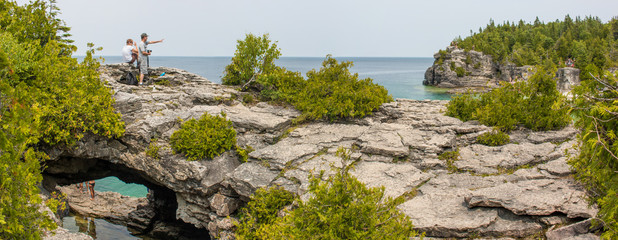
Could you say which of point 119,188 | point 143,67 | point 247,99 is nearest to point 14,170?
point 247,99

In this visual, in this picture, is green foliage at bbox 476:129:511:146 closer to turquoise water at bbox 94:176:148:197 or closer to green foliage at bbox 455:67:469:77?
turquoise water at bbox 94:176:148:197

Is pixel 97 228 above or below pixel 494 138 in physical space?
below

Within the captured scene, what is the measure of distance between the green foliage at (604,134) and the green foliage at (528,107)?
6.94m

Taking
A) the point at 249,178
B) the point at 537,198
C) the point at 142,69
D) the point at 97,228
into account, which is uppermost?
the point at 142,69

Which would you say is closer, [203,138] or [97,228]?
[203,138]

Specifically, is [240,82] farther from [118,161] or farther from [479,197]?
[479,197]

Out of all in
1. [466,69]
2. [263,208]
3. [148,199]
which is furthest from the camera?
[466,69]

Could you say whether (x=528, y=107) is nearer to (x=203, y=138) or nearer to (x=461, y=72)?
(x=203, y=138)

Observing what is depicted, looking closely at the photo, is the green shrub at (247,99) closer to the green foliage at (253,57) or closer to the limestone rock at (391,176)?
the green foliage at (253,57)

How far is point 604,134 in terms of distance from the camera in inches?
277

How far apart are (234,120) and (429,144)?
713 centimetres

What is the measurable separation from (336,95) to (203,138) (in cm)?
566

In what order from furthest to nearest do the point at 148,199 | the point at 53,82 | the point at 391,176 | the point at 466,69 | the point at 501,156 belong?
the point at 466,69, the point at 148,199, the point at 53,82, the point at 501,156, the point at 391,176

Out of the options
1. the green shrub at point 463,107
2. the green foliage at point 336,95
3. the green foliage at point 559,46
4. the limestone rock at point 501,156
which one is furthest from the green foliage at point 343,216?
the green foliage at point 559,46
